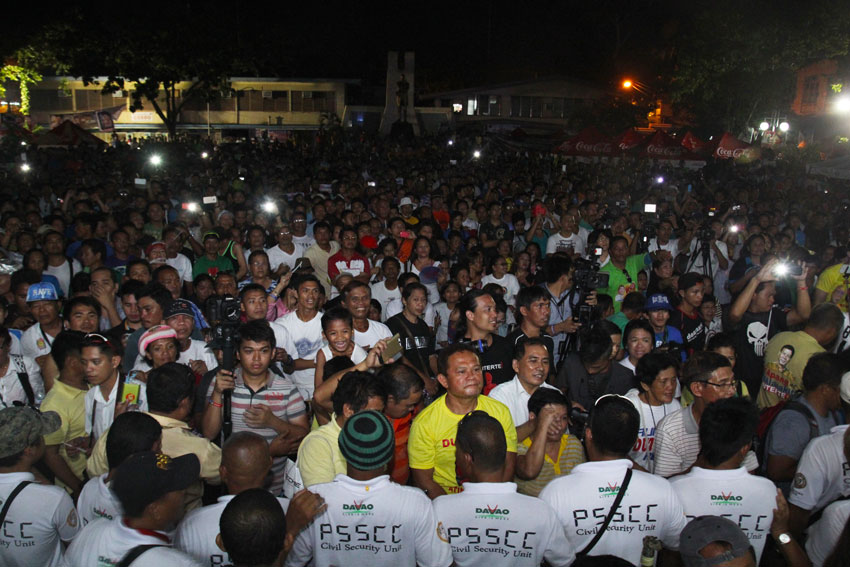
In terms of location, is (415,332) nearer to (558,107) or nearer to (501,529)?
(501,529)

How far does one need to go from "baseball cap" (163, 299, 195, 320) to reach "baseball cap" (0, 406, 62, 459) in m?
1.62

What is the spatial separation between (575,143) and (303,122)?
2571cm

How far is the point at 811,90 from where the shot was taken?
4053 cm

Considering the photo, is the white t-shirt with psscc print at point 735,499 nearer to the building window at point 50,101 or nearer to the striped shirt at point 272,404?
the striped shirt at point 272,404

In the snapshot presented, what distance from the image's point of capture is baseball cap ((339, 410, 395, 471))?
267 centimetres

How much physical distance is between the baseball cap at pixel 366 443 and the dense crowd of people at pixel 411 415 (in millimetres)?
10

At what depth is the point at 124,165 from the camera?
780 inches

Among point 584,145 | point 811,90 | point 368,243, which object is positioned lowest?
point 368,243

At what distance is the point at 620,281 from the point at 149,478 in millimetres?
5486

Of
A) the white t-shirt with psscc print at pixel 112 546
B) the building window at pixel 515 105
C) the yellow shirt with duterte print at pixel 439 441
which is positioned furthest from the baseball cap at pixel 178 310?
the building window at pixel 515 105

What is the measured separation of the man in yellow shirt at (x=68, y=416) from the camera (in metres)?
3.69

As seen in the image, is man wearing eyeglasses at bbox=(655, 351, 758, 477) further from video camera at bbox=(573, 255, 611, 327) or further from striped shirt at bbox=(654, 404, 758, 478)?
video camera at bbox=(573, 255, 611, 327)

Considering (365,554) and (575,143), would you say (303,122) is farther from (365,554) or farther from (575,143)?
(365,554)

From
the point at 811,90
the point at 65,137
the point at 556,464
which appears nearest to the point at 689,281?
the point at 556,464
